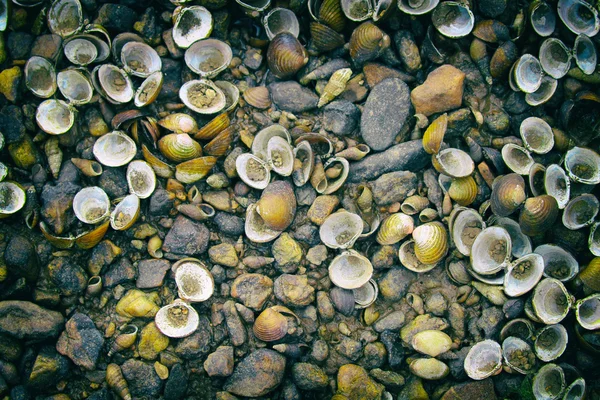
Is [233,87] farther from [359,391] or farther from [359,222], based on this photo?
[359,391]

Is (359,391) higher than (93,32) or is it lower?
lower

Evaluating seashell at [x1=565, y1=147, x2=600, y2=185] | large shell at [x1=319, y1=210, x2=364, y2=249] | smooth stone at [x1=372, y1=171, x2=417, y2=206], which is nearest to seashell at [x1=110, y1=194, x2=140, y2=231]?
large shell at [x1=319, y1=210, x2=364, y2=249]

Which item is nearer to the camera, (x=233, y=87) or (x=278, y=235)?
(x=278, y=235)

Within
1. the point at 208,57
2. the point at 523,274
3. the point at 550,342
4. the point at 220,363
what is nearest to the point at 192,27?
the point at 208,57

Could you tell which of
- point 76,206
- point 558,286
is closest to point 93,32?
point 76,206

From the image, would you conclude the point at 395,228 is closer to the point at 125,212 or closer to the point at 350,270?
the point at 350,270

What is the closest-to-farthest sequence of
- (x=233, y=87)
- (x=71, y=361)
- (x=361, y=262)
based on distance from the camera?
(x=71, y=361) → (x=361, y=262) → (x=233, y=87)

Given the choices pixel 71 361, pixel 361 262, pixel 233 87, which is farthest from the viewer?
pixel 233 87

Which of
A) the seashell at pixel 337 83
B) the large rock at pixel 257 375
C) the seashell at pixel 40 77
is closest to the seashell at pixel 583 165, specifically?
the seashell at pixel 337 83
